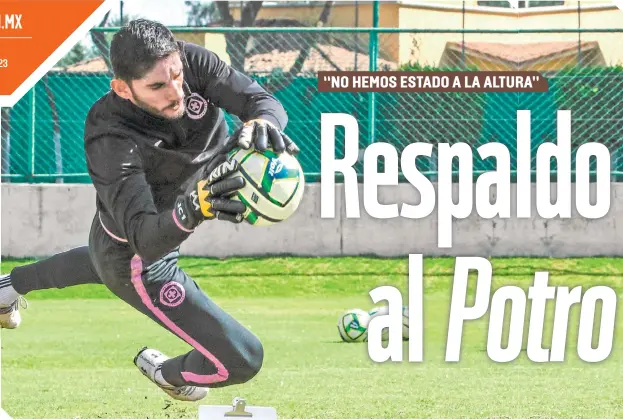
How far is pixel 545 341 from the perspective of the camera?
8219 millimetres

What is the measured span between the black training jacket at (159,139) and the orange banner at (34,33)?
6.60 ft

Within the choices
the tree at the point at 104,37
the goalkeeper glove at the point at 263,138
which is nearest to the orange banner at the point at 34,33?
the goalkeeper glove at the point at 263,138

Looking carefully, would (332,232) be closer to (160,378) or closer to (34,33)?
(34,33)

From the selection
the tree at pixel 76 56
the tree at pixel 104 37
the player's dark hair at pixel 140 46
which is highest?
the tree at pixel 104 37

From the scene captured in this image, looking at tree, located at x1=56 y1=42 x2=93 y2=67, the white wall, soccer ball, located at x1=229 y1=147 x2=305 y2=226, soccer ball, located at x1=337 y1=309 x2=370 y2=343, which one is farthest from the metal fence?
soccer ball, located at x1=229 y1=147 x2=305 y2=226

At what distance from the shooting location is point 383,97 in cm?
1198

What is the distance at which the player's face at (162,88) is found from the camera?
529 cm

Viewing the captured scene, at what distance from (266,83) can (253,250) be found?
5.30 feet

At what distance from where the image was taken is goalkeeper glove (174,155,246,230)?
4.82 m

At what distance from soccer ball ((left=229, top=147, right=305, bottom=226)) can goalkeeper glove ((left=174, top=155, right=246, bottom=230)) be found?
0.14 ft

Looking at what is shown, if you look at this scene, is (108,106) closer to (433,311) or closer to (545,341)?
(545,341)

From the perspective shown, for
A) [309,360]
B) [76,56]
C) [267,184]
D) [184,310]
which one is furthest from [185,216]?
[76,56]

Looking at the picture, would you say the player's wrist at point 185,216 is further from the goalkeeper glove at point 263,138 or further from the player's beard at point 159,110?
the player's beard at point 159,110

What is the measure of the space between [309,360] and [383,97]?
14.4ft
